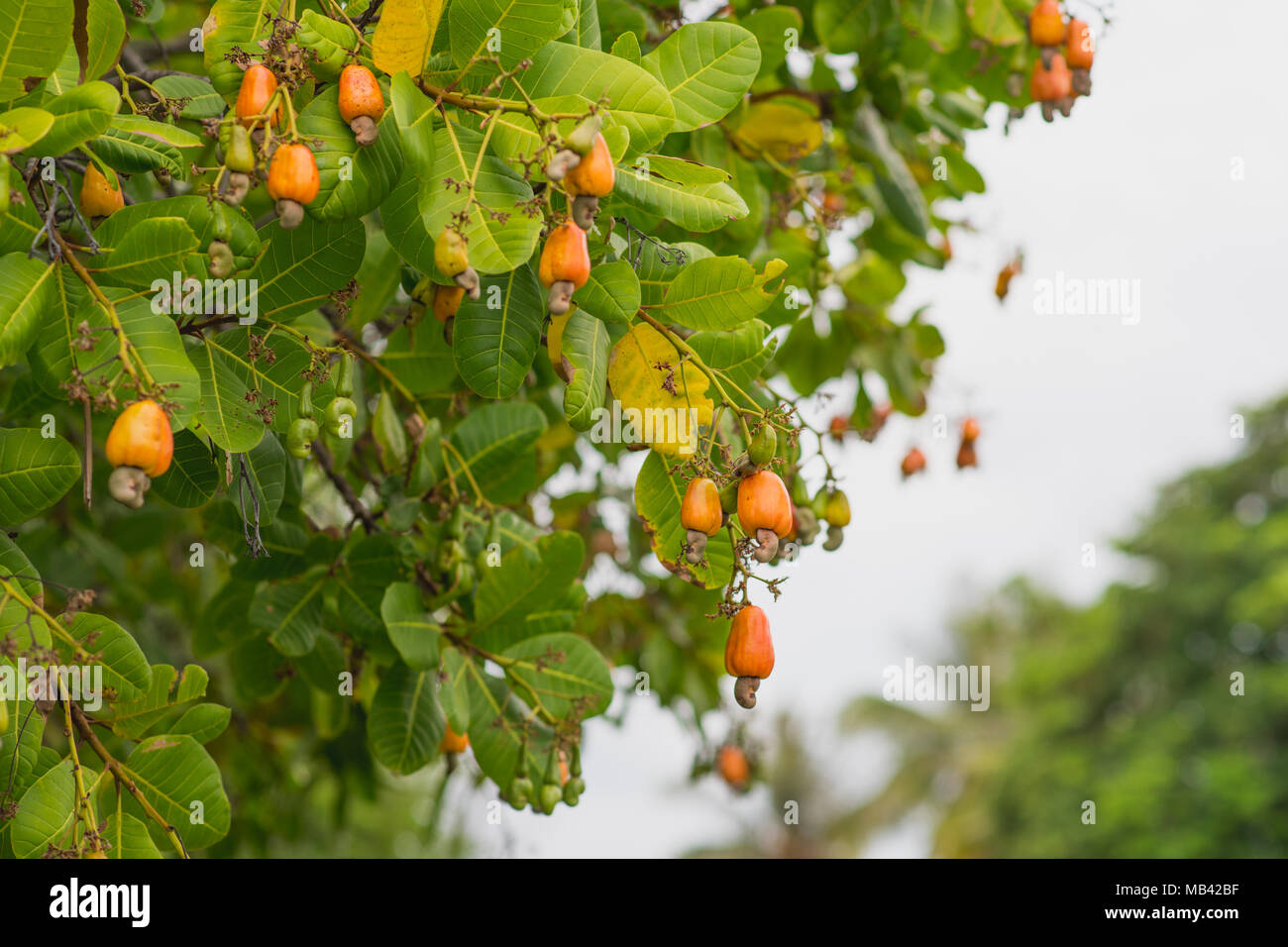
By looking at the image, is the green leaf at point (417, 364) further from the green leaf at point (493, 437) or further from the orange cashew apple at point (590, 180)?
the orange cashew apple at point (590, 180)

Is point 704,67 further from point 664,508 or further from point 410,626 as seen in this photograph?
point 410,626

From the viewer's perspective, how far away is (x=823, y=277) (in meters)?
2.46

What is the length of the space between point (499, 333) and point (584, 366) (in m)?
0.16

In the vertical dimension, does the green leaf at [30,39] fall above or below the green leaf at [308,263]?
above

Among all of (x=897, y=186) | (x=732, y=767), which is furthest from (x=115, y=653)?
(x=732, y=767)

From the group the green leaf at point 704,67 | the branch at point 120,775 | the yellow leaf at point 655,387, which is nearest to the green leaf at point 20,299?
the branch at point 120,775

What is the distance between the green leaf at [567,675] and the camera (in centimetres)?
200

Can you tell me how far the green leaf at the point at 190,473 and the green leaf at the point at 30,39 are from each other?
566mm

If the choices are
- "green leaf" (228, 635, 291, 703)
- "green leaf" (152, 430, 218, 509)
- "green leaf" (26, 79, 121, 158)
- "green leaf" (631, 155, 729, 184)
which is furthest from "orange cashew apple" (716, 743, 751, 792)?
"green leaf" (26, 79, 121, 158)

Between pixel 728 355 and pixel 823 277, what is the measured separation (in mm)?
908

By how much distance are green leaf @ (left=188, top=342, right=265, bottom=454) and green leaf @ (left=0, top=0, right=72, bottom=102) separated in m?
0.40

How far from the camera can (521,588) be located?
198cm
